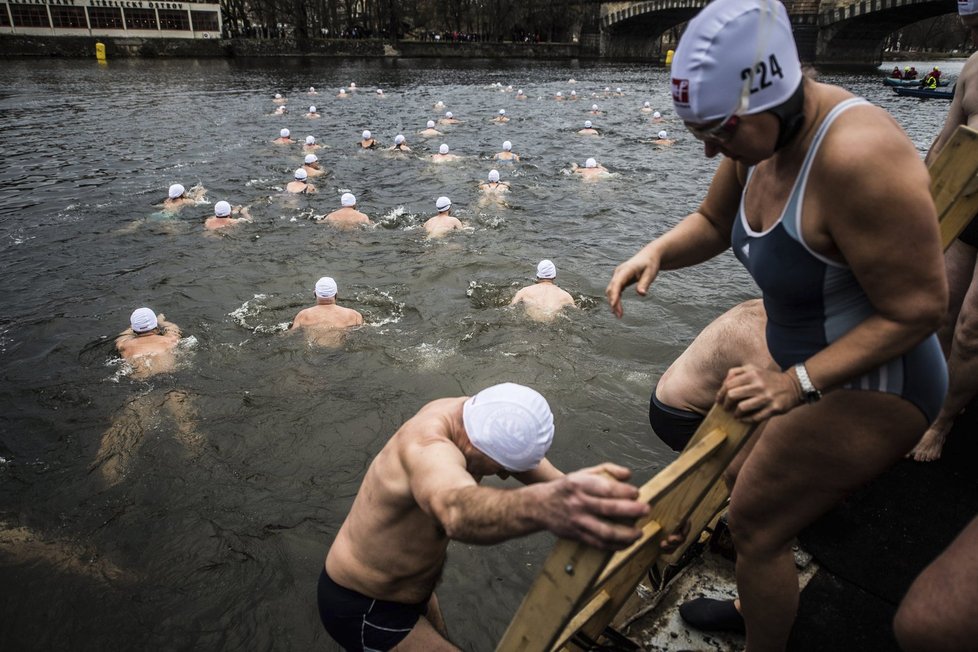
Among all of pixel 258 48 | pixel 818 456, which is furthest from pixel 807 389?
pixel 258 48

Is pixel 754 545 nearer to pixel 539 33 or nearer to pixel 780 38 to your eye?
pixel 780 38

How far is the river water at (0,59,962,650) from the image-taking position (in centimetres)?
459

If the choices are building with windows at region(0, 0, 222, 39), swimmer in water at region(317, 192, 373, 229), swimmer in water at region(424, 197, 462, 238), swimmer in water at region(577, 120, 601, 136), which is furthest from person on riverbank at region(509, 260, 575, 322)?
building with windows at region(0, 0, 222, 39)

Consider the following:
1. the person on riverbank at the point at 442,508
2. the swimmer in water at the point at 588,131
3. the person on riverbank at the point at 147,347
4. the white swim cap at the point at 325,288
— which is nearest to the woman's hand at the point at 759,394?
the person on riverbank at the point at 442,508

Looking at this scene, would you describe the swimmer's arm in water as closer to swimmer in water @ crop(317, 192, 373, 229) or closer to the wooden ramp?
the wooden ramp

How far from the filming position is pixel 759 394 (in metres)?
1.69

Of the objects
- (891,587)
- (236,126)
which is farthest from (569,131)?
(891,587)

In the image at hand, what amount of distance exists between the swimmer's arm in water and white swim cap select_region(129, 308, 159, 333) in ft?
21.7

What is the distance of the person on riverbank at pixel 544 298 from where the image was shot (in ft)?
27.4

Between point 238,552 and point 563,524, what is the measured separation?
4.36m

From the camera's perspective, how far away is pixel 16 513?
5.31 meters

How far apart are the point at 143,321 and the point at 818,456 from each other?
24.3 ft

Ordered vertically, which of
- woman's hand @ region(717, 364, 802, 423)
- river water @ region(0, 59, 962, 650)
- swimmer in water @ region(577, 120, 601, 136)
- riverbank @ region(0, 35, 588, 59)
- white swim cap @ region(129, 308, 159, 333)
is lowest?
river water @ region(0, 59, 962, 650)

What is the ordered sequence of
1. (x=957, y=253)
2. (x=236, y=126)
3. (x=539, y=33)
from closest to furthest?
(x=957, y=253), (x=236, y=126), (x=539, y=33)
